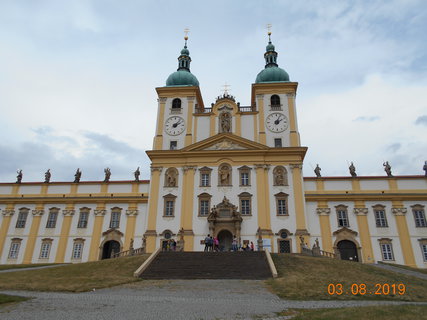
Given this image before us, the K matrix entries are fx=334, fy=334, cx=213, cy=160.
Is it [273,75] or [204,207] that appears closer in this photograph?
[204,207]

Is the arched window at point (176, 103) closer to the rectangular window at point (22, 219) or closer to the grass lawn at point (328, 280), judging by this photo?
the rectangular window at point (22, 219)

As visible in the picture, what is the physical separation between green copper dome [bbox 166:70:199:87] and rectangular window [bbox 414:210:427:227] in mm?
27998

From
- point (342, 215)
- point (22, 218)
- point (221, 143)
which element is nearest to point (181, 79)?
point (221, 143)

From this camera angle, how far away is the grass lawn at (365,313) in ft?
31.0

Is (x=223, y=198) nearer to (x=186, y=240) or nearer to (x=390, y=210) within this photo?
(x=186, y=240)

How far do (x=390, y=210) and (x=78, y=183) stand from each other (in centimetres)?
3503

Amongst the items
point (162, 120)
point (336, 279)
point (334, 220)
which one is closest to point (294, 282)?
point (336, 279)

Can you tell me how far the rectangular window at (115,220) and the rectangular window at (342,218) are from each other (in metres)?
23.8

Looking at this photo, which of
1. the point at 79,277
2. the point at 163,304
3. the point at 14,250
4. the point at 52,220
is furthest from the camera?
the point at 52,220

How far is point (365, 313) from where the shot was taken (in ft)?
32.7

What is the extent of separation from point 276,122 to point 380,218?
47.8ft

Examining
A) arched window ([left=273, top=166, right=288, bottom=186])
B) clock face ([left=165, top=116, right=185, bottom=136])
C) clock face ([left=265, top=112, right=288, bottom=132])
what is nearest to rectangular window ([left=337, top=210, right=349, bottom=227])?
arched window ([left=273, top=166, right=288, bottom=186])
